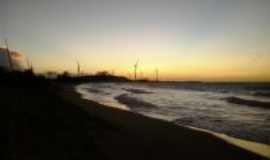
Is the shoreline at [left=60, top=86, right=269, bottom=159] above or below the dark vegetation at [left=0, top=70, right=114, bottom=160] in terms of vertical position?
below

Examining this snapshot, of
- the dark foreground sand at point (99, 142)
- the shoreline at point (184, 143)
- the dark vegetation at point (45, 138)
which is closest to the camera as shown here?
the dark vegetation at point (45, 138)

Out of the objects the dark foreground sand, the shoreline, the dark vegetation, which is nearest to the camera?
the dark vegetation

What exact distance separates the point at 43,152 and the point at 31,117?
4707 millimetres

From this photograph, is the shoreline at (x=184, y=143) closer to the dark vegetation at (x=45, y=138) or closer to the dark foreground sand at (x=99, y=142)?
the dark foreground sand at (x=99, y=142)

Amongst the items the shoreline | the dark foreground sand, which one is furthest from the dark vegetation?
the shoreline

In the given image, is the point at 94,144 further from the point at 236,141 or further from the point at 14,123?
the point at 236,141

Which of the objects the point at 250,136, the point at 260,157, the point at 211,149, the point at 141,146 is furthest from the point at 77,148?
the point at 250,136

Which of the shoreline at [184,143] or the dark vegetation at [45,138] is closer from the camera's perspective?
the dark vegetation at [45,138]

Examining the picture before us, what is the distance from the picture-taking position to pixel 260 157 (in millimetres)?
7879

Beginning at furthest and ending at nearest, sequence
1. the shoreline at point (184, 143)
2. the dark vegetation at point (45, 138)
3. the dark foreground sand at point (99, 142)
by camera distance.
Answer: the shoreline at point (184, 143), the dark foreground sand at point (99, 142), the dark vegetation at point (45, 138)

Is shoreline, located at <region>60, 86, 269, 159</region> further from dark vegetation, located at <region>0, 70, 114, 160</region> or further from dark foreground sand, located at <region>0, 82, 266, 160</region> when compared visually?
dark vegetation, located at <region>0, 70, 114, 160</region>

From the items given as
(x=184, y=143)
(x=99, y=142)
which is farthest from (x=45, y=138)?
(x=184, y=143)

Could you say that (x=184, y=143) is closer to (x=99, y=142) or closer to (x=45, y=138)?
(x=99, y=142)

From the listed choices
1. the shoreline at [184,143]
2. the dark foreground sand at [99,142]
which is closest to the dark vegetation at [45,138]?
the dark foreground sand at [99,142]
